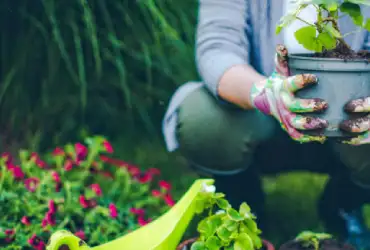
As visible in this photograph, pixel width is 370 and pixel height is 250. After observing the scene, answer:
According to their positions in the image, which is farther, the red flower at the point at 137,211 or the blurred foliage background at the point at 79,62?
the blurred foliage background at the point at 79,62

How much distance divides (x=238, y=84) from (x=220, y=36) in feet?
0.62

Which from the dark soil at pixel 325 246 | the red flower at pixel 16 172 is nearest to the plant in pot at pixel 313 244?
the dark soil at pixel 325 246

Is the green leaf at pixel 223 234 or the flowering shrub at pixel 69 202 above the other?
the green leaf at pixel 223 234

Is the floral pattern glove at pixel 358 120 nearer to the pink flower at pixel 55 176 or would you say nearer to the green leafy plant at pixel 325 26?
the green leafy plant at pixel 325 26

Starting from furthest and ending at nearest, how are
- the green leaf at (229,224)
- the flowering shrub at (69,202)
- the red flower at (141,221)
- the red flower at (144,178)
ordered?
the red flower at (144,178), the red flower at (141,221), the flowering shrub at (69,202), the green leaf at (229,224)

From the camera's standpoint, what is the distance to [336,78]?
1.07 metres

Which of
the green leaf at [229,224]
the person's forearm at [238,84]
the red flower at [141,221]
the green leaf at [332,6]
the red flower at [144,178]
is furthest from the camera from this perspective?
the red flower at [144,178]

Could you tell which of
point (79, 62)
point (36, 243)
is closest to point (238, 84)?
point (36, 243)

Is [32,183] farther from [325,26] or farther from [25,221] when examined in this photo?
[325,26]

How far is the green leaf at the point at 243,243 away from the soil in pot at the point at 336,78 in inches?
8.7

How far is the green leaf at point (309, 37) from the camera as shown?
108cm

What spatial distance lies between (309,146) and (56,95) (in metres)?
0.95

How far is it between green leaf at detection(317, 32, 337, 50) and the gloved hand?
69 millimetres

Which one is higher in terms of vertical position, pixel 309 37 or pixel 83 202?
pixel 309 37
